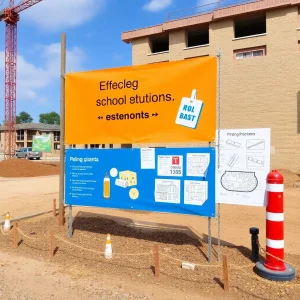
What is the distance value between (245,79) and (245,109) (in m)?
2.12

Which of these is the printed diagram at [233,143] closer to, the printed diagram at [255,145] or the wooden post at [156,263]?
the printed diagram at [255,145]

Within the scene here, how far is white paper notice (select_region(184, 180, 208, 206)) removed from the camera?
4.88 meters

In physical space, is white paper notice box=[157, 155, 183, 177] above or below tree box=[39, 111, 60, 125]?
below

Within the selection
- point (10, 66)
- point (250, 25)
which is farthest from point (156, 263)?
point (10, 66)

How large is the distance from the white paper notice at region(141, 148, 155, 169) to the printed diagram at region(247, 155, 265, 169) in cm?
155

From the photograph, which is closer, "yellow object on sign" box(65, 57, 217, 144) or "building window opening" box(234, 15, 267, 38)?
"yellow object on sign" box(65, 57, 217, 144)

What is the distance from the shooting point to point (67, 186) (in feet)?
19.8

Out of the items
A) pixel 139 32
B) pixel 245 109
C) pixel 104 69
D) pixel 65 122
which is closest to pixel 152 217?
pixel 65 122

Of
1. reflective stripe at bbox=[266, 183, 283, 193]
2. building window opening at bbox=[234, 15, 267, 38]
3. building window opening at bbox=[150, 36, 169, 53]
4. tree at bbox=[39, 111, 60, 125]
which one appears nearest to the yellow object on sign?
reflective stripe at bbox=[266, 183, 283, 193]

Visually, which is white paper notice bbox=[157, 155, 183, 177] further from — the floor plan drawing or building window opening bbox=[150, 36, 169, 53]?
building window opening bbox=[150, 36, 169, 53]

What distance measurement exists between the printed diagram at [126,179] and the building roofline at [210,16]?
21886mm

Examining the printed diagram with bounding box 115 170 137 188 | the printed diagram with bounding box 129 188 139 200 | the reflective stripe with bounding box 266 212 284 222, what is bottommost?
the reflective stripe with bounding box 266 212 284 222

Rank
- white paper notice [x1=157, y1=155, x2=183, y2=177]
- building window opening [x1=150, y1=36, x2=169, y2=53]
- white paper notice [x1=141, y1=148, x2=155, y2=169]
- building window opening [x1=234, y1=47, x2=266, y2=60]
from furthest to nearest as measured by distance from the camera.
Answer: building window opening [x1=150, y1=36, x2=169, y2=53] → building window opening [x1=234, y1=47, x2=266, y2=60] → white paper notice [x1=141, y1=148, x2=155, y2=169] → white paper notice [x1=157, y1=155, x2=183, y2=177]

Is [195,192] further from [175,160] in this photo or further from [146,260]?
[146,260]
